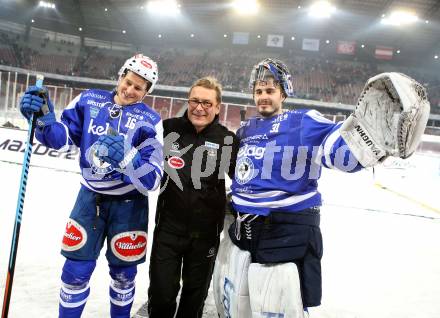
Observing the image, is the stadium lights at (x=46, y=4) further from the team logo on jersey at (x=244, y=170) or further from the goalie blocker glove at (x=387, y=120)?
the goalie blocker glove at (x=387, y=120)

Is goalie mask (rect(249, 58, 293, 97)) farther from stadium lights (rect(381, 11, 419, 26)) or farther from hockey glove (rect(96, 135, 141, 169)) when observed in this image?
stadium lights (rect(381, 11, 419, 26))

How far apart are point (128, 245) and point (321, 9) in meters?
21.3

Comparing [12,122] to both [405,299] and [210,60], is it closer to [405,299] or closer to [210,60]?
[405,299]

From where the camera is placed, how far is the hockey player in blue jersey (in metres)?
1.89

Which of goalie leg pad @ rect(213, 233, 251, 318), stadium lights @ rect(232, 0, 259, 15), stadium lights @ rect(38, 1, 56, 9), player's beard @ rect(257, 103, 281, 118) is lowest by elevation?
goalie leg pad @ rect(213, 233, 251, 318)

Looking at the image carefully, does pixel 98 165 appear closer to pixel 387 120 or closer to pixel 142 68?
pixel 142 68

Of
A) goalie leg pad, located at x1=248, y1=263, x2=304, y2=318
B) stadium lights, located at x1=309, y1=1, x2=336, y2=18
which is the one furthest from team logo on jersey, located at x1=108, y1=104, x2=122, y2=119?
stadium lights, located at x1=309, y1=1, x2=336, y2=18

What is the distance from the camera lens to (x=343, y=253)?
383 centimetres

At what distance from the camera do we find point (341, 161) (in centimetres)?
148

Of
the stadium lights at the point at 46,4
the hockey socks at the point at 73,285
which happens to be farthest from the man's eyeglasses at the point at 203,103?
the stadium lights at the point at 46,4

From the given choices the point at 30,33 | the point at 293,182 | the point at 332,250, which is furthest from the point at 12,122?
the point at 30,33

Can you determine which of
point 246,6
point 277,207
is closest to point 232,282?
point 277,207

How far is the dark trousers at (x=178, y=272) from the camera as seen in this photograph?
6.40ft

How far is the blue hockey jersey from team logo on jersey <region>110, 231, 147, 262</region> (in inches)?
10.1
